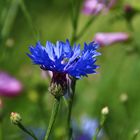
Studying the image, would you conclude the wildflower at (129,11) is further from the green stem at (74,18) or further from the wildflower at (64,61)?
the wildflower at (64,61)

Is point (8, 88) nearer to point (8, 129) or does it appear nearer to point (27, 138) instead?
point (8, 129)

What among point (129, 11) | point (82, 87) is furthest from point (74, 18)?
point (82, 87)

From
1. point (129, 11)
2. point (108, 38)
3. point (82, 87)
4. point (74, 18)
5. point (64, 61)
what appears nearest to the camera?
point (64, 61)

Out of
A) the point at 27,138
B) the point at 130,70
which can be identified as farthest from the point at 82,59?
the point at 130,70

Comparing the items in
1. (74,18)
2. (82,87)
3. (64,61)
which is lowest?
(64,61)

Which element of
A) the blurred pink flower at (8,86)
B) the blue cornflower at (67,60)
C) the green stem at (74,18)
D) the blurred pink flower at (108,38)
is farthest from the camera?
the blurred pink flower at (8,86)

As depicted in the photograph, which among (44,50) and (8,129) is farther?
(8,129)

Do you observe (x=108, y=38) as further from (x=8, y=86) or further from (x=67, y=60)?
(x=67, y=60)

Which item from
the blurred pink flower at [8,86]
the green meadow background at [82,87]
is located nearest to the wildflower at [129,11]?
the green meadow background at [82,87]
